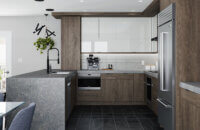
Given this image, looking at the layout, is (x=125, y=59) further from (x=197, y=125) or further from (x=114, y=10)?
(x=197, y=125)

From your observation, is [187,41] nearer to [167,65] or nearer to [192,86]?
[167,65]

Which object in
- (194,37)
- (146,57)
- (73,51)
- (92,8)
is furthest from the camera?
(146,57)


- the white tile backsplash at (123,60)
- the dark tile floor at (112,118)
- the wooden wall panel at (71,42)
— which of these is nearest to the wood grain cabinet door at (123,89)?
the dark tile floor at (112,118)

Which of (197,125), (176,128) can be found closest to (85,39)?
(176,128)

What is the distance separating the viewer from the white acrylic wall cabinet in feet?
18.5

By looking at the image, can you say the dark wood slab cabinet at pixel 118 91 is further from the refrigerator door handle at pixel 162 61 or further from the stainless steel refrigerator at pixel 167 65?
the refrigerator door handle at pixel 162 61

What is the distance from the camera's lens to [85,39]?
5.63 metres

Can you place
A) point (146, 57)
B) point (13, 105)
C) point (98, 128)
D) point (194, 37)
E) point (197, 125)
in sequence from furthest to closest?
point (146, 57), point (98, 128), point (194, 37), point (197, 125), point (13, 105)

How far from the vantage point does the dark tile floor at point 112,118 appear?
3775mm

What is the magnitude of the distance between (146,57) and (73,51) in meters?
2.14

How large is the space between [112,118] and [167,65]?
178 cm

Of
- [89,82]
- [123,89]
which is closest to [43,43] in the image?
[89,82]

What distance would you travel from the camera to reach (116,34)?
5.66m

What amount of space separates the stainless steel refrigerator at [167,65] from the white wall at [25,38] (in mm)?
3554
